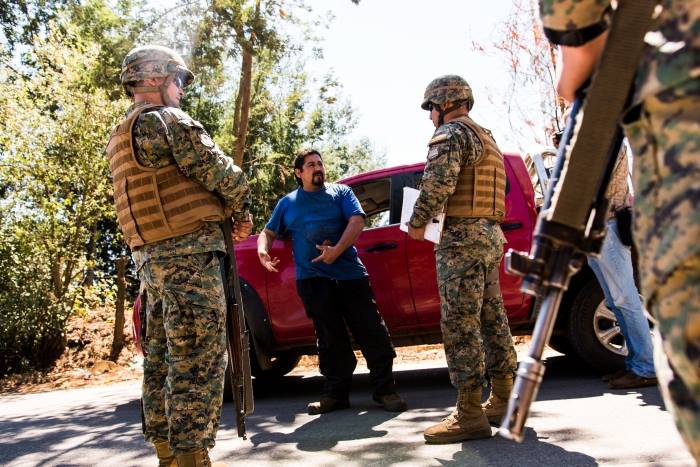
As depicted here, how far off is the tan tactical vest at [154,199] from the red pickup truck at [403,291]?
7.98 ft

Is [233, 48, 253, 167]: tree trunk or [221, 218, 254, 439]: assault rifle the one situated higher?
[233, 48, 253, 167]: tree trunk

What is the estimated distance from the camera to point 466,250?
395 cm

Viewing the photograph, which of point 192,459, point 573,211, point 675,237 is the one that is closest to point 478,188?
point 192,459

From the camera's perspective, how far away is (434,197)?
392 cm

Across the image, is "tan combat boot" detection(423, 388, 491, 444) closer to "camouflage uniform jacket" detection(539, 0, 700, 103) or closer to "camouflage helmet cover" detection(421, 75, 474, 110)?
"camouflage helmet cover" detection(421, 75, 474, 110)

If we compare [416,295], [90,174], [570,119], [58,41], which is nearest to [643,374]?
[416,295]

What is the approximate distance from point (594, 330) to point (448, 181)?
2.20m

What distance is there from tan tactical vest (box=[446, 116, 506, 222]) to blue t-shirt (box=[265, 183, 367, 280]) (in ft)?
3.99

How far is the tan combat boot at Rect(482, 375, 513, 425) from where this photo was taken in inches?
163

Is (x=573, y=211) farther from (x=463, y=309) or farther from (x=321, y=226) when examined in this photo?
(x=321, y=226)

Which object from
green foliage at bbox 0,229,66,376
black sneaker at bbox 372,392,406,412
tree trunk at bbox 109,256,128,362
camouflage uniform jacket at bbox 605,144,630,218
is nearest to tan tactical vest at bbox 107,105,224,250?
black sneaker at bbox 372,392,406,412

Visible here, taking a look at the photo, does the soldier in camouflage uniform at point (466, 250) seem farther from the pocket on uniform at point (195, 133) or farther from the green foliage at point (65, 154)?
the green foliage at point (65, 154)

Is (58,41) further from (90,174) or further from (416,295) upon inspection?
(416,295)

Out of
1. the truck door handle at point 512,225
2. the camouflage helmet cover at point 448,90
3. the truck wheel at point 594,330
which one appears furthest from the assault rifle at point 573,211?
the truck wheel at point 594,330
